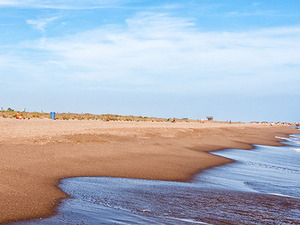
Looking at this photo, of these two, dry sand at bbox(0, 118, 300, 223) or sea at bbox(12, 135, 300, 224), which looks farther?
dry sand at bbox(0, 118, 300, 223)

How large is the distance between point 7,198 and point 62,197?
4.42 feet

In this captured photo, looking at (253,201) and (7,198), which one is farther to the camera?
(253,201)

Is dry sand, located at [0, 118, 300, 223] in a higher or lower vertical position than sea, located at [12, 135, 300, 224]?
higher

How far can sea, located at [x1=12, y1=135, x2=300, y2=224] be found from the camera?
7105mm

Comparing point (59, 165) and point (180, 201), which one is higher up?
point (59, 165)

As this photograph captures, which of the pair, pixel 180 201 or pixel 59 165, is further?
pixel 59 165

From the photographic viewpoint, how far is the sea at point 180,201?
7105mm

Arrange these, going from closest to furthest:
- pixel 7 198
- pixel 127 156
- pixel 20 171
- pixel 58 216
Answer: pixel 58 216
pixel 7 198
pixel 20 171
pixel 127 156

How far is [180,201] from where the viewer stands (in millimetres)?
8781

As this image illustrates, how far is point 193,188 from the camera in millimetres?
10695

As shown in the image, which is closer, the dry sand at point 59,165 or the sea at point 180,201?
the sea at point 180,201

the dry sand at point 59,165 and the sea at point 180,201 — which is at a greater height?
the dry sand at point 59,165

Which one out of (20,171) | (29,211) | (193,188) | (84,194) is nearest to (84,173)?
(20,171)

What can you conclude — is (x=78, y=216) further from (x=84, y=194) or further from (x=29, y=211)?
(x=84, y=194)
